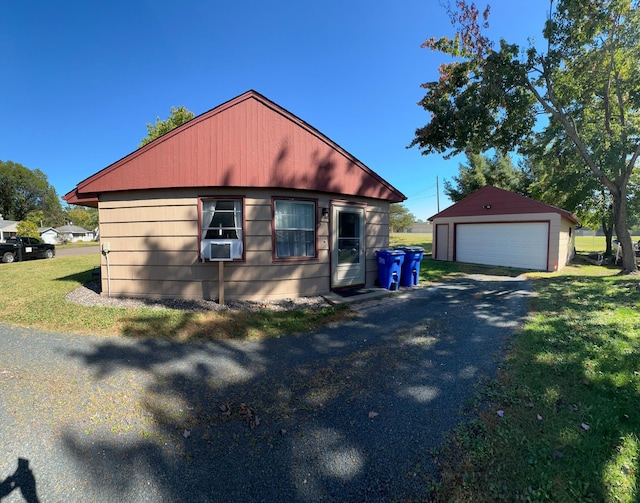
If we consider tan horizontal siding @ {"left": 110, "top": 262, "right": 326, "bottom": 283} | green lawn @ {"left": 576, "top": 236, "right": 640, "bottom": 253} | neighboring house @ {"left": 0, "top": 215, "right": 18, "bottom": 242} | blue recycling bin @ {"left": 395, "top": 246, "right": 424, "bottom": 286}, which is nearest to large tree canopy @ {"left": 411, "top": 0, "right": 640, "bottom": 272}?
blue recycling bin @ {"left": 395, "top": 246, "right": 424, "bottom": 286}

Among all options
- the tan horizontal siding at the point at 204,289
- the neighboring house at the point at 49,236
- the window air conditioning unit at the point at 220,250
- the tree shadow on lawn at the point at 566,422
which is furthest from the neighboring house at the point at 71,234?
the tree shadow on lawn at the point at 566,422

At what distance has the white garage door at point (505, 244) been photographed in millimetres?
13203

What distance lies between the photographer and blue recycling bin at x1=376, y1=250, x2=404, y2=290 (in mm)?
7840

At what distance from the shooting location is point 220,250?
605 centimetres

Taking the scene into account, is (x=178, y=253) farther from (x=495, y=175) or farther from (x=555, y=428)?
(x=495, y=175)

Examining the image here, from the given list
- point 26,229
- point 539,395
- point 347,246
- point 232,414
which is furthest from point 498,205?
point 26,229

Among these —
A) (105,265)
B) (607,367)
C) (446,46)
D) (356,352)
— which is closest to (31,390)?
(356,352)

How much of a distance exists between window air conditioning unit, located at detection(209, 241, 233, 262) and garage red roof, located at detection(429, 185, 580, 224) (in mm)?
13538

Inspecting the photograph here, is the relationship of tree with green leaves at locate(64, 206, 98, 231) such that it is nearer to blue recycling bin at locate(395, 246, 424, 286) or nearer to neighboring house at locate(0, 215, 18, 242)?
neighboring house at locate(0, 215, 18, 242)

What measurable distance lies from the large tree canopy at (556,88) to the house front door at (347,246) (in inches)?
201

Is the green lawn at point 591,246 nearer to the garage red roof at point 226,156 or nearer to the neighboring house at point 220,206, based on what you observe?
the neighboring house at point 220,206

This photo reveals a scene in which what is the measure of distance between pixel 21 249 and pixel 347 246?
68.3 feet

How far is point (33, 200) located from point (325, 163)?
2835 inches

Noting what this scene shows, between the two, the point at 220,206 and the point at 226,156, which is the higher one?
the point at 226,156
